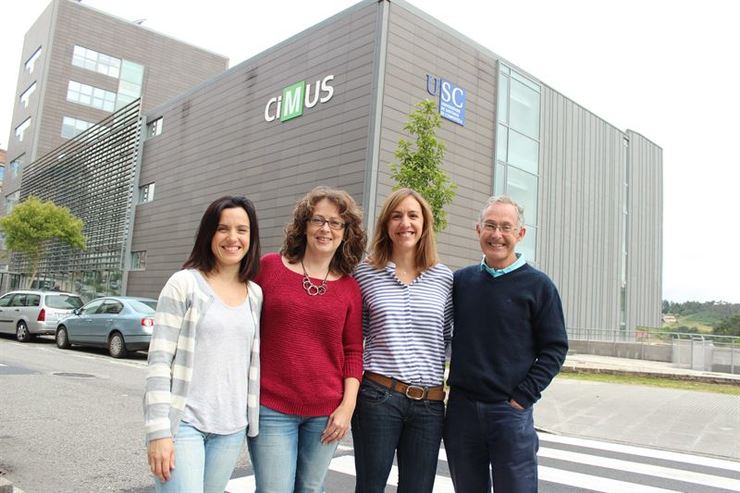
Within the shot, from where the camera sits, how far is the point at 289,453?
2.48m

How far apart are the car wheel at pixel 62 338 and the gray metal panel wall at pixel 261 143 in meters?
7.73

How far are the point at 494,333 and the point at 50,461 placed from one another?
4331mm

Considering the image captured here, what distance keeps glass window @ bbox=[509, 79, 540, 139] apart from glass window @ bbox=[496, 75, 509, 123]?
15.9 inches

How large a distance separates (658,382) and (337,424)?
48.2 feet

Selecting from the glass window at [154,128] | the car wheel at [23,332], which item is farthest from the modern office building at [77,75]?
the car wheel at [23,332]

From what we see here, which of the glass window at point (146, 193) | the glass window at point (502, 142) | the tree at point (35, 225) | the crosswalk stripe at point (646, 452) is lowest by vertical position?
the crosswalk stripe at point (646, 452)

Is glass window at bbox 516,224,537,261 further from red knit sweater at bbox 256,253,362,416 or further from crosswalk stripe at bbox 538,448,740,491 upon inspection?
red knit sweater at bbox 256,253,362,416

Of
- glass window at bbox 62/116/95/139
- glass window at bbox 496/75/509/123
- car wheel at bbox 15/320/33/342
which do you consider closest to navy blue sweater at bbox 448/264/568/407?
car wheel at bbox 15/320/33/342

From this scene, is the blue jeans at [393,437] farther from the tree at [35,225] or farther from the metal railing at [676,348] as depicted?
the tree at [35,225]

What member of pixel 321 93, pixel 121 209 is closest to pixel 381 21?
pixel 321 93

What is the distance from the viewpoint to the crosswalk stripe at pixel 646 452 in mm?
6674

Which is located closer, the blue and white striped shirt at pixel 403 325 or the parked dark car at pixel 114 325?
the blue and white striped shirt at pixel 403 325

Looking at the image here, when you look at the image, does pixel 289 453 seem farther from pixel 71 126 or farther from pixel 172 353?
pixel 71 126

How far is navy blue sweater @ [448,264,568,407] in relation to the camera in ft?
8.98
